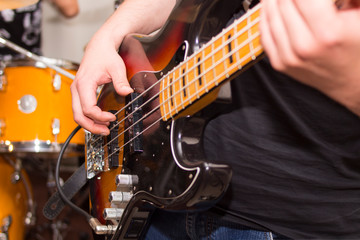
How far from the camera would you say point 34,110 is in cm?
146

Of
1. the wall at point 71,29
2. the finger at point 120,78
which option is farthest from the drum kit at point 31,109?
the wall at point 71,29

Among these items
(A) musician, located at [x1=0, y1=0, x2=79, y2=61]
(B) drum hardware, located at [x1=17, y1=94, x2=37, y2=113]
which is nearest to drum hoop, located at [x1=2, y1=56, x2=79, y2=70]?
(B) drum hardware, located at [x1=17, y1=94, x2=37, y2=113]

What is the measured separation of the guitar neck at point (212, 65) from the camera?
0.49m

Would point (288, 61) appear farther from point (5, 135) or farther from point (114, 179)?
point (5, 135)

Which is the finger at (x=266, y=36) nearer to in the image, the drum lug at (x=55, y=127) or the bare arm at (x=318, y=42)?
the bare arm at (x=318, y=42)

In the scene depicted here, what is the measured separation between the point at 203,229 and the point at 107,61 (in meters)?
0.42

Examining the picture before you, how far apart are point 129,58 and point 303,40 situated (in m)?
0.51

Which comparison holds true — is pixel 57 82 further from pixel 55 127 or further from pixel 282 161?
pixel 282 161

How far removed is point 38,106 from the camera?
1.47 metres

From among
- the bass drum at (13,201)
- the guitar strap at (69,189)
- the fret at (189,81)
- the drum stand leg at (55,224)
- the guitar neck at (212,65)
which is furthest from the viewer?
the drum stand leg at (55,224)

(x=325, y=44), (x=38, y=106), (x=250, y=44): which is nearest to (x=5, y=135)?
(x=38, y=106)

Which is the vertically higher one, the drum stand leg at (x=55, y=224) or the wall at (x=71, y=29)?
the wall at (x=71, y=29)

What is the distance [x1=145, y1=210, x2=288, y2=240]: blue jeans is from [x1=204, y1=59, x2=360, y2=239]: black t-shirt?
1.4 inches

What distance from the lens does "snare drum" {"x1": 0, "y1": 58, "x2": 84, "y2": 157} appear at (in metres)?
1.45
